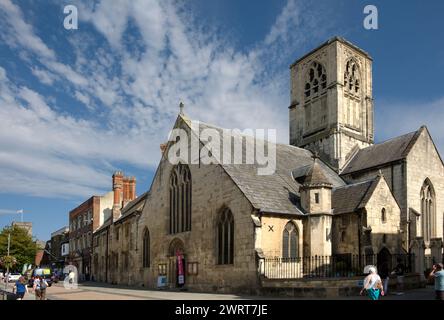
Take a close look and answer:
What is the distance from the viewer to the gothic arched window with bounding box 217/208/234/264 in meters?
25.5

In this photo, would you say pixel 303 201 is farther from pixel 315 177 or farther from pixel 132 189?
pixel 132 189

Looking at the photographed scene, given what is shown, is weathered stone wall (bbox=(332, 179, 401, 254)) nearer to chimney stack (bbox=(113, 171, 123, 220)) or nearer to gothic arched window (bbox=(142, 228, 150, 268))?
gothic arched window (bbox=(142, 228, 150, 268))

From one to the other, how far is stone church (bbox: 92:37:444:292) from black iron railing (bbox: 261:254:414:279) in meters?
0.50

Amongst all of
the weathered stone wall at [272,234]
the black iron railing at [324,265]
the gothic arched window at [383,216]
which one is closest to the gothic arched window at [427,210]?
the black iron railing at [324,265]

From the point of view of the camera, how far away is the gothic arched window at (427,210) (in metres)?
31.5

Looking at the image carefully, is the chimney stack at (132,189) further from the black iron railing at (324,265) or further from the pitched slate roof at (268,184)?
the black iron railing at (324,265)

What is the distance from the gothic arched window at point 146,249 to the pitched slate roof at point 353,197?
585 inches

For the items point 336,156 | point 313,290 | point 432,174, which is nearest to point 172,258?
point 313,290

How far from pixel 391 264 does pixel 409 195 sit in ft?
22.4

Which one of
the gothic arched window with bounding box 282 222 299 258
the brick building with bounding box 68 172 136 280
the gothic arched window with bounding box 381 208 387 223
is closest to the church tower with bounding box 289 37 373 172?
the gothic arched window with bounding box 381 208 387 223

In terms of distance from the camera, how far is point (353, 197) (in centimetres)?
2617

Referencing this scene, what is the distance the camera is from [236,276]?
2433cm
